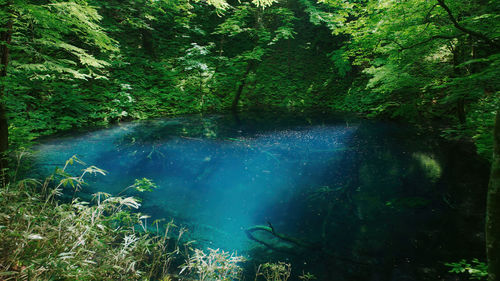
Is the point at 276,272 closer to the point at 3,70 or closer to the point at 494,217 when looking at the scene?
the point at 494,217

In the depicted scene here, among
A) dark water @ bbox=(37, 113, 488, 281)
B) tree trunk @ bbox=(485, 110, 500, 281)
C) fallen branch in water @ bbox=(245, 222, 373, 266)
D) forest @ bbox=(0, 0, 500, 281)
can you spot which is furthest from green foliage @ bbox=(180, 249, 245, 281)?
tree trunk @ bbox=(485, 110, 500, 281)

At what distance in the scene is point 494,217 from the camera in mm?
1351

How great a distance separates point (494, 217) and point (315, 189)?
3.69m

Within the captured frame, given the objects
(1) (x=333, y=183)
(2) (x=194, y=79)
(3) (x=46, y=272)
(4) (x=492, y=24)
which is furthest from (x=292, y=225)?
(2) (x=194, y=79)

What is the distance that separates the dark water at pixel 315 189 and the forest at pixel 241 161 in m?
0.04

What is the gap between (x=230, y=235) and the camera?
3.60 metres

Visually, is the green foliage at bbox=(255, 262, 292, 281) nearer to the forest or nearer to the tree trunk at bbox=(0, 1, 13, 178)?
the forest

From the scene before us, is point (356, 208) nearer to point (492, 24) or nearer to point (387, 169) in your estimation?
point (387, 169)

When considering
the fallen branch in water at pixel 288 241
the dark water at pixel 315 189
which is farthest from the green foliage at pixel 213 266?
the fallen branch in water at pixel 288 241

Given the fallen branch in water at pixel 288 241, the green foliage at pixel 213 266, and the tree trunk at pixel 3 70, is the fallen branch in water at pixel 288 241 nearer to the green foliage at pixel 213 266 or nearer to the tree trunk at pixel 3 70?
the green foliage at pixel 213 266

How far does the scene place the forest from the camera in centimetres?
210

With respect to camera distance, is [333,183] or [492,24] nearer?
[492,24]

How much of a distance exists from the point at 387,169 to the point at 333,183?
1769 mm

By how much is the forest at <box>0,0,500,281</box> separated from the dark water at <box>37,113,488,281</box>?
36mm
